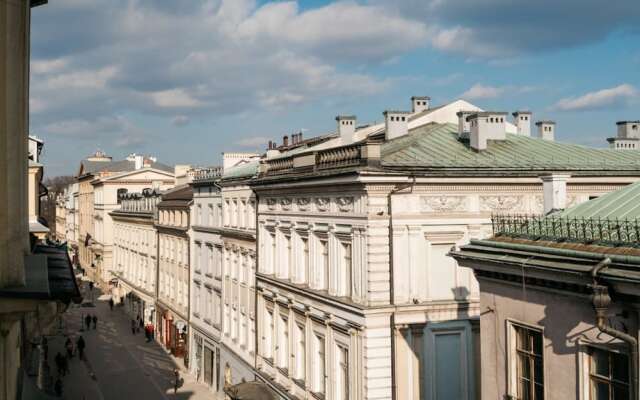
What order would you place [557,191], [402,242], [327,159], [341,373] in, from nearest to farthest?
[557,191]
[402,242]
[341,373]
[327,159]

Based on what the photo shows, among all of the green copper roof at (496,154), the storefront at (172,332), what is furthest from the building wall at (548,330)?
the storefront at (172,332)

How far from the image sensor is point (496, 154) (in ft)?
81.8

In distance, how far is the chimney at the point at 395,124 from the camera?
88.8 ft

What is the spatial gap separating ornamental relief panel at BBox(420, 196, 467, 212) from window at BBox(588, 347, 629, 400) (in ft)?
37.5

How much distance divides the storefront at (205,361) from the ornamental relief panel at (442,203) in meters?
21.4

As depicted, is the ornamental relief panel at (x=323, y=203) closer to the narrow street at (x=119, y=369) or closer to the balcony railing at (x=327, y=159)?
the balcony railing at (x=327, y=159)

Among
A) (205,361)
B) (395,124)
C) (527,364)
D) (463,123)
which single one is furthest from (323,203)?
(205,361)

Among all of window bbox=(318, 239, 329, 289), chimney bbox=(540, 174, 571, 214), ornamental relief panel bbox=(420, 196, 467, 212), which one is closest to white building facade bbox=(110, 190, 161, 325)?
window bbox=(318, 239, 329, 289)

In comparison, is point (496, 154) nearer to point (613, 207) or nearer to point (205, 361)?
point (613, 207)

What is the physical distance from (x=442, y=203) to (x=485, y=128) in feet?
13.9

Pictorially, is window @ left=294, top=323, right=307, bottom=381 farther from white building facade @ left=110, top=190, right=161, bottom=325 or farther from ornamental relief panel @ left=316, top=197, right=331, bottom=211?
white building facade @ left=110, top=190, right=161, bottom=325

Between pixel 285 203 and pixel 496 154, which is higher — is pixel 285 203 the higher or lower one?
the lower one

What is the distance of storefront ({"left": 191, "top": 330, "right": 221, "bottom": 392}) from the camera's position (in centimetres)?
4062

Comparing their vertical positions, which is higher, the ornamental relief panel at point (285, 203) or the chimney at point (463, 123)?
the chimney at point (463, 123)
